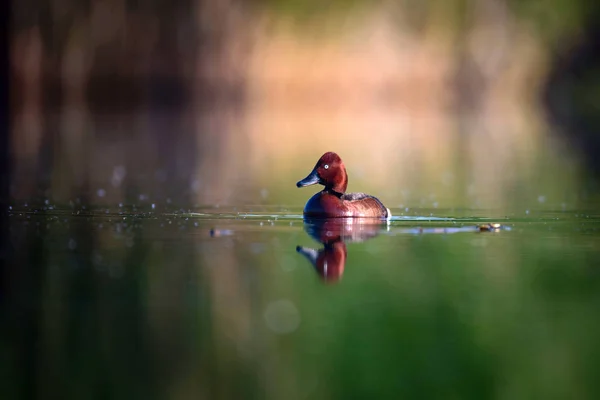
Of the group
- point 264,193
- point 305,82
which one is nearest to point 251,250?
point 264,193

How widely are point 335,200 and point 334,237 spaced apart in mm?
1275

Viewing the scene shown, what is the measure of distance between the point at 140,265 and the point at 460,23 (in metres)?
35.8

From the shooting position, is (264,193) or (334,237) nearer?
(334,237)

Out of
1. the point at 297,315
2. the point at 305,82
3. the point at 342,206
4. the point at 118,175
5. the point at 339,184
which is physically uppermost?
the point at 305,82

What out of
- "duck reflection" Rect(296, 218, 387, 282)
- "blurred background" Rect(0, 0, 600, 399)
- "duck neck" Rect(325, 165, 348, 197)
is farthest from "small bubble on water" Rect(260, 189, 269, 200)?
"duck reflection" Rect(296, 218, 387, 282)

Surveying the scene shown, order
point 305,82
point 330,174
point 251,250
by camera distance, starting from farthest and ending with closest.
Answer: point 305,82 → point 330,174 → point 251,250

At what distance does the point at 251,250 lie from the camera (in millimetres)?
8523

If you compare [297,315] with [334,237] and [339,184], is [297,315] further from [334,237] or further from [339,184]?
[339,184]

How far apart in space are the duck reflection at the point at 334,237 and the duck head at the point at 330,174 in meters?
0.38

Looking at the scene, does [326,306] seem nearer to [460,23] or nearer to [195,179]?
[195,179]

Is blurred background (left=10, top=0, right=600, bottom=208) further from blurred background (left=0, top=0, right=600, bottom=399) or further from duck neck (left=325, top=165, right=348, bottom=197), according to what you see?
duck neck (left=325, top=165, right=348, bottom=197)

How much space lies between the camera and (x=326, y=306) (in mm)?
6480

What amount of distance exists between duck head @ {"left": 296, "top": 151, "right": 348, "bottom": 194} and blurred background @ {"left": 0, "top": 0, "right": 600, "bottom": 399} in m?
0.46

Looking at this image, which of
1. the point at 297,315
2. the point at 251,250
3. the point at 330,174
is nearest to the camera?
the point at 297,315
